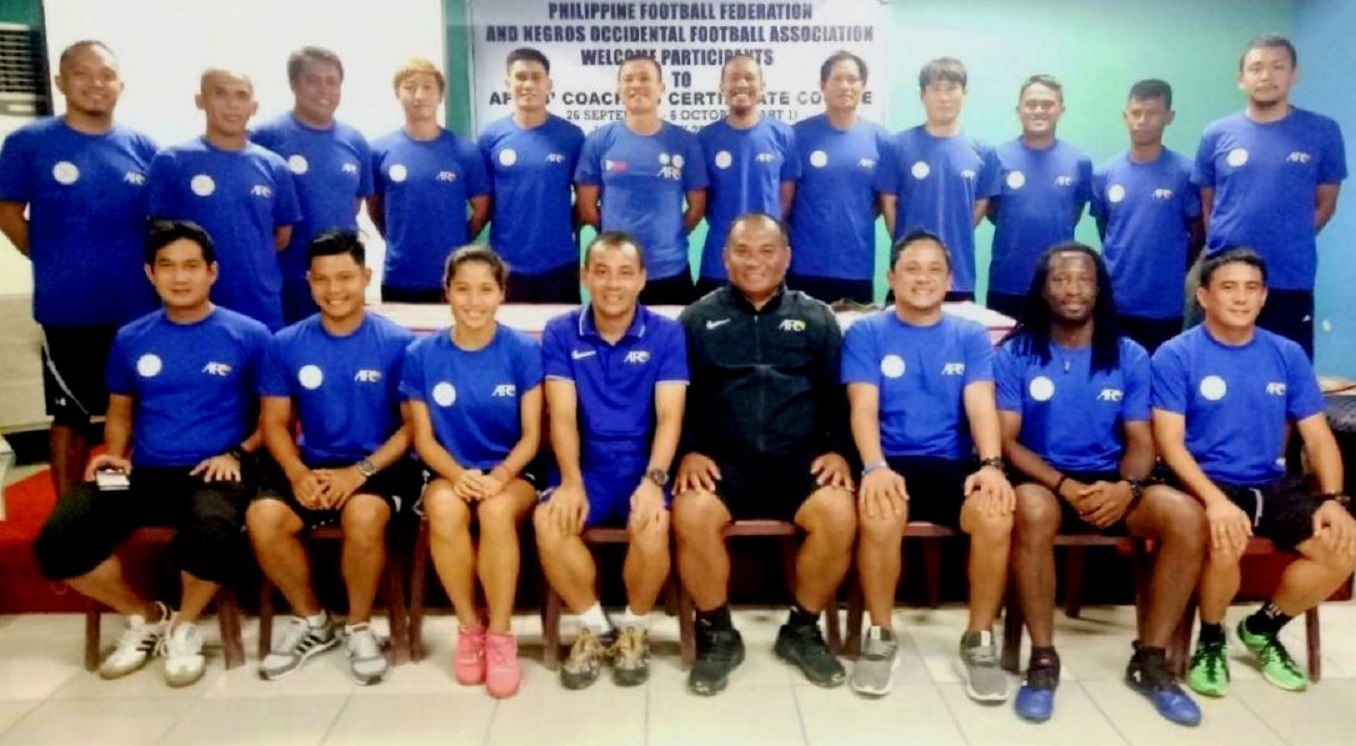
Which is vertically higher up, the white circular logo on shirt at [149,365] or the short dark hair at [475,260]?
the short dark hair at [475,260]

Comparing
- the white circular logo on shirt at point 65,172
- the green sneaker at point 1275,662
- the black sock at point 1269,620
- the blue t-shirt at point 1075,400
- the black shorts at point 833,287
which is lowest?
the green sneaker at point 1275,662

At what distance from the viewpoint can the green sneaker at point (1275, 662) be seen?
8.82ft

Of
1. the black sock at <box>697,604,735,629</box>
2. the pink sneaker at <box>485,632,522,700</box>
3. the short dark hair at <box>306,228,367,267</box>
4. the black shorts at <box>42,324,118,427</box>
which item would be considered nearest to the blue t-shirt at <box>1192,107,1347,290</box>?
the black sock at <box>697,604,735,629</box>

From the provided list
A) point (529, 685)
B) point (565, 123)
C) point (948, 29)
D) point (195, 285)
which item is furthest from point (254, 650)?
point (948, 29)

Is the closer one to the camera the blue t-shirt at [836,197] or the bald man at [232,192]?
the bald man at [232,192]

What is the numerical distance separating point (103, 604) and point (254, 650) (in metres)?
0.44

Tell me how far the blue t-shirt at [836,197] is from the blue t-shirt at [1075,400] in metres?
1.39

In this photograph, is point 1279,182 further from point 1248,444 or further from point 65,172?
point 65,172

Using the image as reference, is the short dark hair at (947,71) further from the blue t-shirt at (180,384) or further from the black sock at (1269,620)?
the blue t-shirt at (180,384)

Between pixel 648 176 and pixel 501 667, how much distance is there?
1979mm

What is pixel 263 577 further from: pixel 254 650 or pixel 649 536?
pixel 649 536

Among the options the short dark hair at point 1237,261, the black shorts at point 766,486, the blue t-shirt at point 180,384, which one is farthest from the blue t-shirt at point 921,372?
the blue t-shirt at point 180,384

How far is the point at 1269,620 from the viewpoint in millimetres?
2789

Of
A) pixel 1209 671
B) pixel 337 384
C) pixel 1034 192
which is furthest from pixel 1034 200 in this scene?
pixel 337 384
